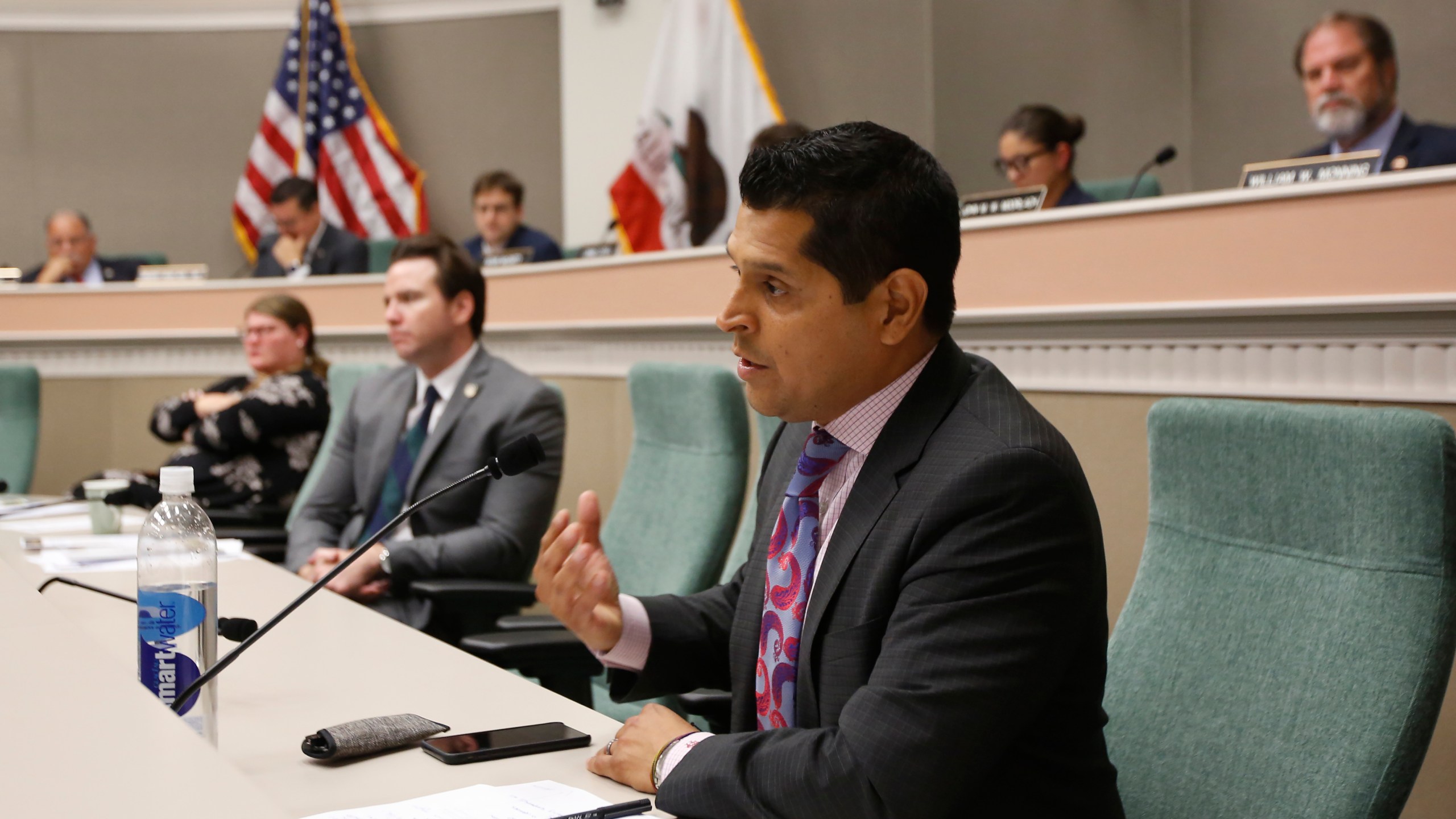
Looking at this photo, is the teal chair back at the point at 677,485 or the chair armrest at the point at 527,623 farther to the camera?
the teal chair back at the point at 677,485

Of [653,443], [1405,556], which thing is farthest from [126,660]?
[1405,556]

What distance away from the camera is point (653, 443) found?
234 centimetres

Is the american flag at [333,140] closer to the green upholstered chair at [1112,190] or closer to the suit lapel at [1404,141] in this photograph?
the green upholstered chair at [1112,190]

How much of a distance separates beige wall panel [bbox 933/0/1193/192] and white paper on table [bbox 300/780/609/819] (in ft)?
16.0

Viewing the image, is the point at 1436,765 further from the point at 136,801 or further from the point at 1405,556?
the point at 136,801

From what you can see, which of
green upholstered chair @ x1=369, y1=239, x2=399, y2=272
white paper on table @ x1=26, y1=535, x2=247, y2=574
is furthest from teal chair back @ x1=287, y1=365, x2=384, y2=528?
green upholstered chair @ x1=369, y1=239, x2=399, y2=272

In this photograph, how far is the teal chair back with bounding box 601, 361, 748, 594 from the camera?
2.13 metres

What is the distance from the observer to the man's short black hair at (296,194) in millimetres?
5617

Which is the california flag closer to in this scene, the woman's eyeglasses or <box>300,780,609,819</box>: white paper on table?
the woman's eyeglasses

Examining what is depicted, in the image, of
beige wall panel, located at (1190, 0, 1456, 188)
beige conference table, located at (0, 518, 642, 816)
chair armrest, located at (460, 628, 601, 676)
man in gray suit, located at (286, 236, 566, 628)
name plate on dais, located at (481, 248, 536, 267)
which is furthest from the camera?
beige wall panel, located at (1190, 0, 1456, 188)

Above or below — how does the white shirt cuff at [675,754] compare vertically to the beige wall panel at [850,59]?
below

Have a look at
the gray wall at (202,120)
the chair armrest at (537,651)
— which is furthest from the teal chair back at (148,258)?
the chair armrest at (537,651)

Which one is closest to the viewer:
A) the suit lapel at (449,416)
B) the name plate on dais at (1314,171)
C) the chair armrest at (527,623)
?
the chair armrest at (527,623)

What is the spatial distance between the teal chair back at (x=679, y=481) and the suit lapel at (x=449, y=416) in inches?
17.0
